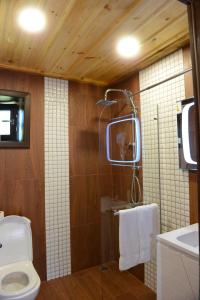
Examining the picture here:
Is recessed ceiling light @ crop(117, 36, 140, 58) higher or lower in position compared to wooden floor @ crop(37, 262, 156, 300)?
higher

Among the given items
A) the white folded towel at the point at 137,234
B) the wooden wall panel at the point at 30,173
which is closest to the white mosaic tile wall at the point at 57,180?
the wooden wall panel at the point at 30,173

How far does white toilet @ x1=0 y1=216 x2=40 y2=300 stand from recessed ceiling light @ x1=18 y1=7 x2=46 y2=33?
1.71 meters

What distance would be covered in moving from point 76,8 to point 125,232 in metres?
1.78

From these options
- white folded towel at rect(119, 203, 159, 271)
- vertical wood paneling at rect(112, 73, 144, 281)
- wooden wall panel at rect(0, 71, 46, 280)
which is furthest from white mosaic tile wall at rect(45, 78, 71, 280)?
white folded towel at rect(119, 203, 159, 271)

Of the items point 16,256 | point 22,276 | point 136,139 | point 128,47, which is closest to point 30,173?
point 16,256

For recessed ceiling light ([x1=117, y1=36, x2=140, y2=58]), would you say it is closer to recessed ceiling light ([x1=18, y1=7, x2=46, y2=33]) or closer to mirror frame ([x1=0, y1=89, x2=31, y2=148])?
recessed ceiling light ([x1=18, y1=7, x2=46, y2=33])

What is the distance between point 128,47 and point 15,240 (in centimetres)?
211

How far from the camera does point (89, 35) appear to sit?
172cm

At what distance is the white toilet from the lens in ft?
6.11

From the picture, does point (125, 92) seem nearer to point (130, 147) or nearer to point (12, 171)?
point (130, 147)

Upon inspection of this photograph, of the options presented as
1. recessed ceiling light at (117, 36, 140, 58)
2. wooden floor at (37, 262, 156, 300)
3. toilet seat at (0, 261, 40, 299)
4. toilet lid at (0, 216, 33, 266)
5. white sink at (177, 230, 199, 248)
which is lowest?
wooden floor at (37, 262, 156, 300)

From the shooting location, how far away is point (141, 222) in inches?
77.9

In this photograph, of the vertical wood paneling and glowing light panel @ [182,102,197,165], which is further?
the vertical wood paneling

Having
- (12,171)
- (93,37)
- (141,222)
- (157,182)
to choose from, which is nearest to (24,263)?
(12,171)
